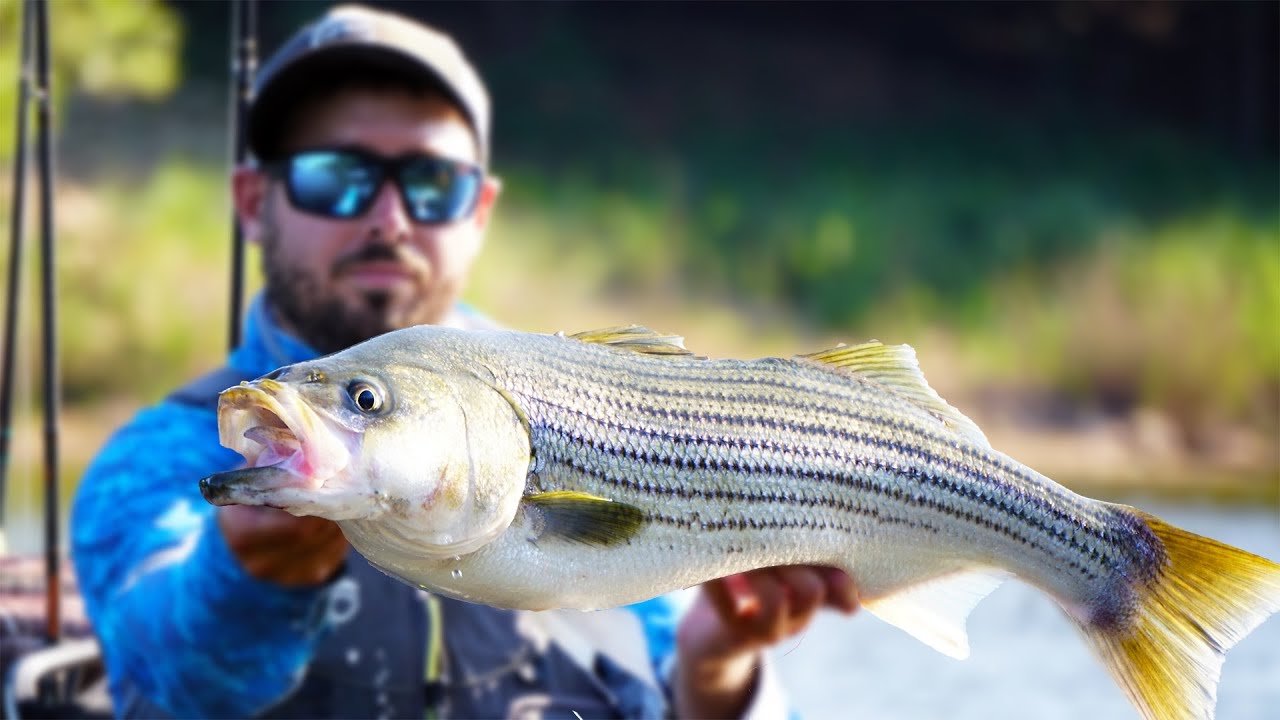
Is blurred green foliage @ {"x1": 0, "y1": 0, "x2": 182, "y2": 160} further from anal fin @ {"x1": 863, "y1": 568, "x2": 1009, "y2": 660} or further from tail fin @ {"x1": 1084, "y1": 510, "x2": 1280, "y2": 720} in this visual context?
tail fin @ {"x1": 1084, "y1": 510, "x2": 1280, "y2": 720}

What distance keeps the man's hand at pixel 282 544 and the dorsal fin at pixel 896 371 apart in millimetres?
927

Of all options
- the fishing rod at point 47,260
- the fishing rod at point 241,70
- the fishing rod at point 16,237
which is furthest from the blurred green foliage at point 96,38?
the fishing rod at point 241,70

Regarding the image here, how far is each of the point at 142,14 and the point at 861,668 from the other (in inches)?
295

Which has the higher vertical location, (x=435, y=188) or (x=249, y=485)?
(x=435, y=188)

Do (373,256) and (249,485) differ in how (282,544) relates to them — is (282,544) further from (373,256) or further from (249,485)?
(249,485)

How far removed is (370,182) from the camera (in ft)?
9.93

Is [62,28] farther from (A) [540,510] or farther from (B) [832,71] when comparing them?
(B) [832,71]

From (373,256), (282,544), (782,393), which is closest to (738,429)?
(782,393)

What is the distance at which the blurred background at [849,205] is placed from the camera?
599 inches

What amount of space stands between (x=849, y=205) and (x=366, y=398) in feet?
63.0

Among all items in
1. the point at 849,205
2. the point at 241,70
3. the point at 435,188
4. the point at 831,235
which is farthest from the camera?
the point at 849,205

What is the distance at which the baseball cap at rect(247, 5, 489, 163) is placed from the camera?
11.4ft

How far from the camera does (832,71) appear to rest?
22.5 meters

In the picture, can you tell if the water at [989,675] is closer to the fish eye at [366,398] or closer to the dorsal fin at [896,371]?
the dorsal fin at [896,371]
